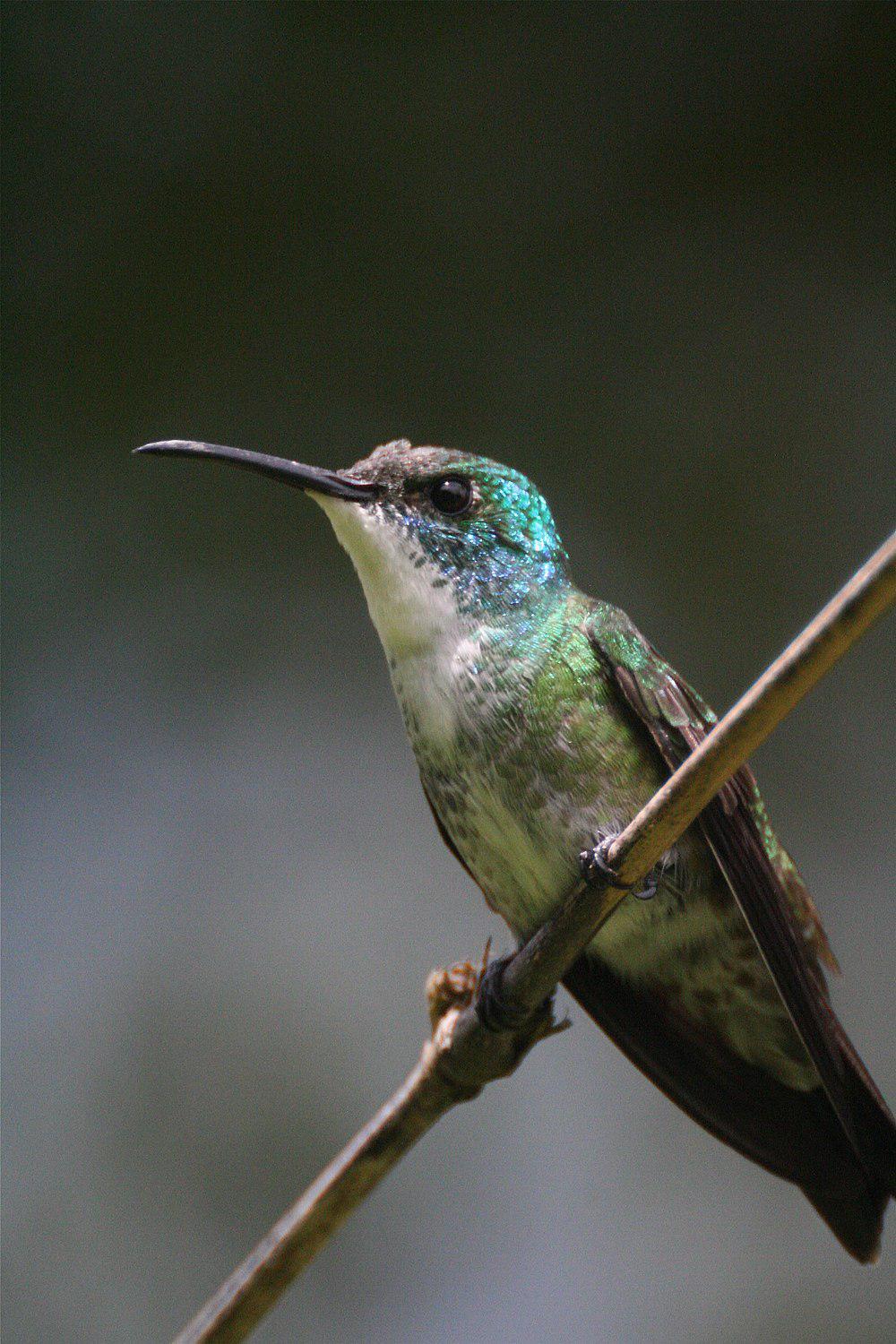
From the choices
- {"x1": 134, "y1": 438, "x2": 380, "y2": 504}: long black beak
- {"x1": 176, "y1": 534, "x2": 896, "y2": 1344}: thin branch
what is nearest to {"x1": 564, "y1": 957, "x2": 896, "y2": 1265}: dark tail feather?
{"x1": 176, "y1": 534, "x2": 896, "y2": 1344}: thin branch

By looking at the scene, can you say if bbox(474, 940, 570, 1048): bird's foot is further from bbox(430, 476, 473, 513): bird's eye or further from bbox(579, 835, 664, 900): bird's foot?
bbox(430, 476, 473, 513): bird's eye

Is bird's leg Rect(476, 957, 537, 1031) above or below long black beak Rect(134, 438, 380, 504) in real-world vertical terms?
below

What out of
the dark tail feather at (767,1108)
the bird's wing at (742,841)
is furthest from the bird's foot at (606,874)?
the dark tail feather at (767,1108)

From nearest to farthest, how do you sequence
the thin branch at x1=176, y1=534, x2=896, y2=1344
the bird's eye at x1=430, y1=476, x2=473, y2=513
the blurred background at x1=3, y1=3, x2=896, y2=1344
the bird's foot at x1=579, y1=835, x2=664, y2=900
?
1. the thin branch at x1=176, y1=534, x2=896, y2=1344
2. the bird's foot at x1=579, y1=835, x2=664, y2=900
3. the bird's eye at x1=430, y1=476, x2=473, y2=513
4. the blurred background at x1=3, y1=3, x2=896, y2=1344

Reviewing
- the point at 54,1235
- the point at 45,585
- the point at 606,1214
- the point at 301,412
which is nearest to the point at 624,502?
the point at 301,412

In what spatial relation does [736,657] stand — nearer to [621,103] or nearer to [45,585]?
[621,103]

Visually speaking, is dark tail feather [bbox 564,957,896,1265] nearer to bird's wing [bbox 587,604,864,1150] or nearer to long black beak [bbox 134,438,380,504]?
bird's wing [bbox 587,604,864,1150]

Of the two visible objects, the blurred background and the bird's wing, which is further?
the blurred background

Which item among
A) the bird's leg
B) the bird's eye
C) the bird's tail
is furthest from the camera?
the bird's eye
